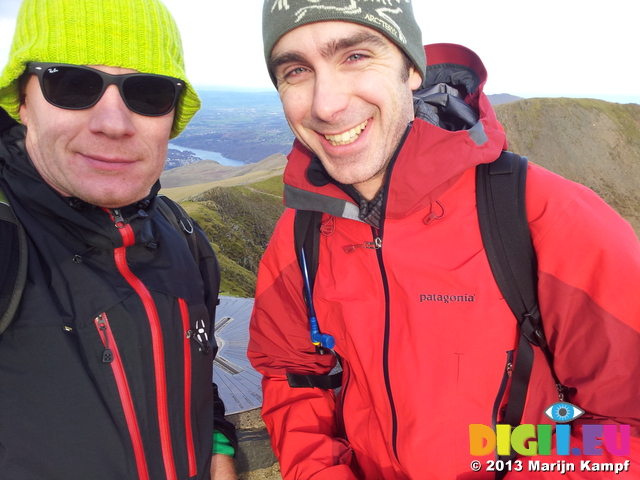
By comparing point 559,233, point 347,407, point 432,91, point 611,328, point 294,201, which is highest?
point 432,91

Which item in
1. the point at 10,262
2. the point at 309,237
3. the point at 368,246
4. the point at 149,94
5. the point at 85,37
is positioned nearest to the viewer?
the point at 10,262

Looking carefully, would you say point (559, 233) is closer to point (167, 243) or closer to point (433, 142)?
point (433, 142)

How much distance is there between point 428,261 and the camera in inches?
119

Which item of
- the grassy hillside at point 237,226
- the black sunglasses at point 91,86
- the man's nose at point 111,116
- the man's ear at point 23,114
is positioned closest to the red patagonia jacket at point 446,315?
the black sunglasses at point 91,86

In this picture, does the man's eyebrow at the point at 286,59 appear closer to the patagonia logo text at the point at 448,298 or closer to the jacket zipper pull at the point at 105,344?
the patagonia logo text at the point at 448,298

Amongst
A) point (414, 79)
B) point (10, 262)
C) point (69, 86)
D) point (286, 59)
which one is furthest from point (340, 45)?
point (10, 262)

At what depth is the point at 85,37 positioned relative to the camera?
279 centimetres

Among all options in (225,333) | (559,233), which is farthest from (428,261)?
(225,333)

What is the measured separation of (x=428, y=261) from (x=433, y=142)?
0.87 meters

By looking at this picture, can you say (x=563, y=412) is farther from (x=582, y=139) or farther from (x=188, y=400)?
(x=582, y=139)

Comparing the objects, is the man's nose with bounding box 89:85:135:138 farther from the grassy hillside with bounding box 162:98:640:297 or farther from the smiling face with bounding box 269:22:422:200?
the grassy hillside with bounding box 162:98:640:297

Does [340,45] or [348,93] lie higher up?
[340,45]

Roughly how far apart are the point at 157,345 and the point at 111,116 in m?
1.61

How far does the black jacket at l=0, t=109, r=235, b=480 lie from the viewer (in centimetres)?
241
